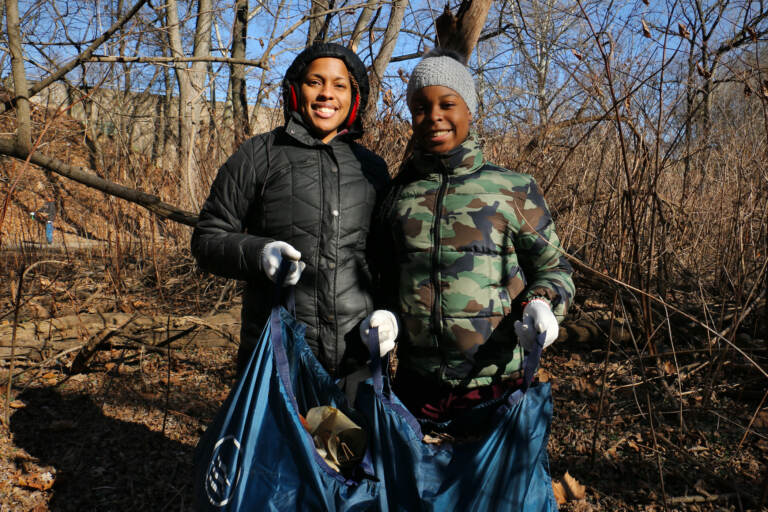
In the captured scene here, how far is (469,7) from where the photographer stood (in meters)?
2.78

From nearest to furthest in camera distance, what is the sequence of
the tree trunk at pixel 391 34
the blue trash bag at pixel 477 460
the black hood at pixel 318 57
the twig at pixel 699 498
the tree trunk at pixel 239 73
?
the blue trash bag at pixel 477 460
the black hood at pixel 318 57
the twig at pixel 699 498
the tree trunk at pixel 391 34
the tree trunk at pixel 239 73

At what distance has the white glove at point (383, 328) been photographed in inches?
57.2

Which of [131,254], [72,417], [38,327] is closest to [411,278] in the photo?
[72,417]

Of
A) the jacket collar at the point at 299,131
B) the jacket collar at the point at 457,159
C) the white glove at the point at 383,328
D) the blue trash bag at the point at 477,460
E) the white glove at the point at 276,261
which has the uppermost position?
the jacket collar at the point at 299,131

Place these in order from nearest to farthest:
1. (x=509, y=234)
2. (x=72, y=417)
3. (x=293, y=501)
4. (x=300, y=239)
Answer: (x=293, y=501)
(x=509, y=234)
(x=300, y=239)
(x=72, y=417)

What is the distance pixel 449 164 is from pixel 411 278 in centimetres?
38

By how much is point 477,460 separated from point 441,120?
1.02m

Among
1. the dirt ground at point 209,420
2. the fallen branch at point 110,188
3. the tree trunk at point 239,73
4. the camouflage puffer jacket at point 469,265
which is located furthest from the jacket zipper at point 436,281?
the tree trunk at point 239,73

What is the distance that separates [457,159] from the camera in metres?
1.60

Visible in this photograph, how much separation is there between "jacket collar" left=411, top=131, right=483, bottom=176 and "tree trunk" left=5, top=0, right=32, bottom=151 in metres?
2.44

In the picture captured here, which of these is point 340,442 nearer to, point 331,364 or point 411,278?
point 331,364

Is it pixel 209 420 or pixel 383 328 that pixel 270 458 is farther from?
pixel 209 420

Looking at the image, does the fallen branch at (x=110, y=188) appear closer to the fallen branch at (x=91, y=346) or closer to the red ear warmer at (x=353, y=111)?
the fallen branch at (x=91, y=346)

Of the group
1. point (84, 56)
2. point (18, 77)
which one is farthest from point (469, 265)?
point (18, 77)
